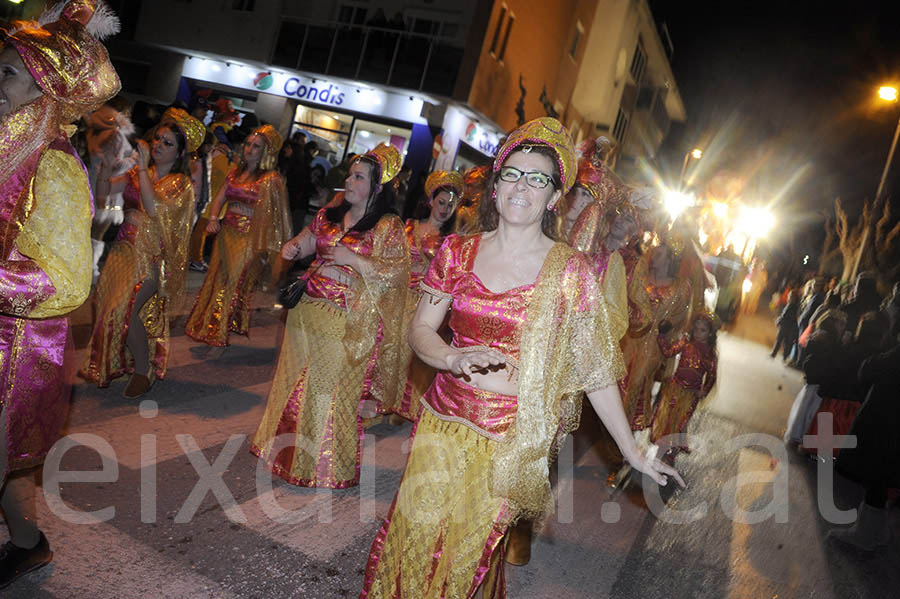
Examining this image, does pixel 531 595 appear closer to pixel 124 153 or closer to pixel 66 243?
pixel 66 243

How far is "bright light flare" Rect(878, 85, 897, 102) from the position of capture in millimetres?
19219

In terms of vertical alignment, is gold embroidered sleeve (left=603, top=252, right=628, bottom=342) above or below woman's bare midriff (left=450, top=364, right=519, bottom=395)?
above

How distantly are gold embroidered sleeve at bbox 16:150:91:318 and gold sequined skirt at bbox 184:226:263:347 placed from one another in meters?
4.73

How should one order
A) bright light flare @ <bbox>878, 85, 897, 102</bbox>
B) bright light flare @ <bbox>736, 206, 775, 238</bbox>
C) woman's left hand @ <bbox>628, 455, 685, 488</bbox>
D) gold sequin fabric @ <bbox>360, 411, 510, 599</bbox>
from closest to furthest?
woman's left hand @ <bbox>628, 455, 685, 488</bbox> < gold sequin fabric @ <bbox>360, 411, 510, 599</bbox> < bright light flare @ <bbox>878, 85, 897, 102</bbox> < bright light flare @ <bbox>736, 206, 775, 238</bbox>

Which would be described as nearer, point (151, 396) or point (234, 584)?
point (234, 584)

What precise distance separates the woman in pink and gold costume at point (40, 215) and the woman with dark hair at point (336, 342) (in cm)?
188

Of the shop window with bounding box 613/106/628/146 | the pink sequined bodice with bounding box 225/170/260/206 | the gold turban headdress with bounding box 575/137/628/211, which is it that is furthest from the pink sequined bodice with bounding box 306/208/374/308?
the shop window with bounding box 613/106/628/146

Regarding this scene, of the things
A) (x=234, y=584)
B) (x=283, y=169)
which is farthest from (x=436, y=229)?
(x=283, y=169)

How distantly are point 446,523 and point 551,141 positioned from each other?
1497 millimetres

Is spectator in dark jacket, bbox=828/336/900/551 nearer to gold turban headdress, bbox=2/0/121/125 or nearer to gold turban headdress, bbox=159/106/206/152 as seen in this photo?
gold turban headdress, bbox=159/106/206/152

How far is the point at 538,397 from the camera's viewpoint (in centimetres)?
246

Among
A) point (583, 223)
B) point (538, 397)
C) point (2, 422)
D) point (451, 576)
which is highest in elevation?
point (583, 223)

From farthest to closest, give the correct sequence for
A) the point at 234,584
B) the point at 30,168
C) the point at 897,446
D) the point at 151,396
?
the point at 897,446 < the point at 151,396 < the point at 234,584 < the point at 30,168

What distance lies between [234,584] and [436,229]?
4127 millimetres
